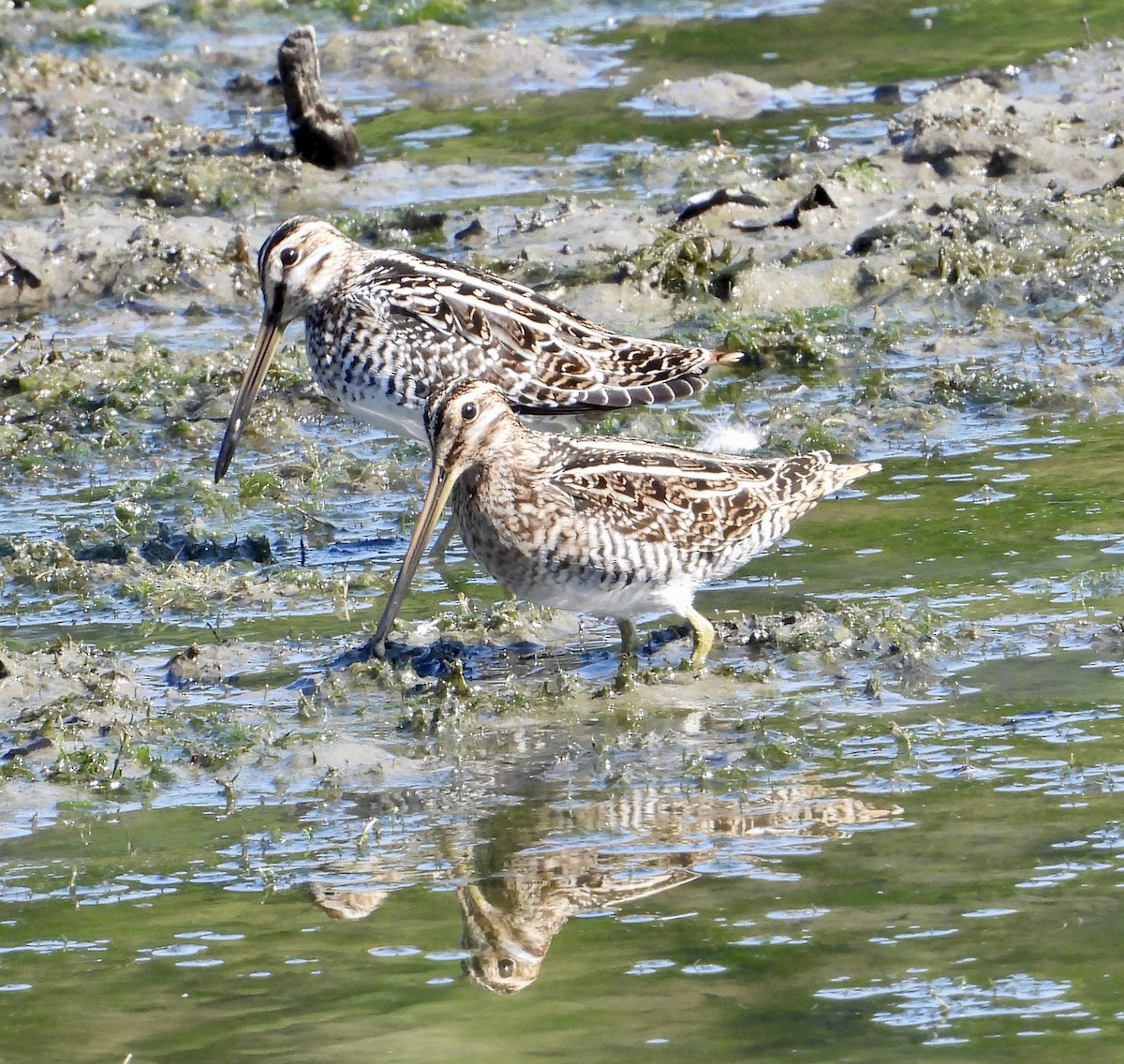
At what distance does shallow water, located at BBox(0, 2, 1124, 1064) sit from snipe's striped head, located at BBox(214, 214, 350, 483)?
0.31 meters

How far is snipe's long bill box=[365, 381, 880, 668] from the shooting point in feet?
20.5

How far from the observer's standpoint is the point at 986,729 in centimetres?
576

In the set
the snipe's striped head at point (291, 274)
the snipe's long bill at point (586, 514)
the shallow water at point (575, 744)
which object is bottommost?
the shallow water at point (575, 744)

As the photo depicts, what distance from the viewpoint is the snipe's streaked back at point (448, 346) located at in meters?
7.92

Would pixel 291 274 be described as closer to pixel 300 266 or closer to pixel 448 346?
pixel 300 266

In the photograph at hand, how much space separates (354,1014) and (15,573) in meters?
3.68

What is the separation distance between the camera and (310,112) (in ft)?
42.8

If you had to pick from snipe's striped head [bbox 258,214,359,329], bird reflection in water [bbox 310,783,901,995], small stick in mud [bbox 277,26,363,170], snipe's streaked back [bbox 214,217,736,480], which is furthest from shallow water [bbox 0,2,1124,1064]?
small stick in mud [bbox 277,26,363,170]

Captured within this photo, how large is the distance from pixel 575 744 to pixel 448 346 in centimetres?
243

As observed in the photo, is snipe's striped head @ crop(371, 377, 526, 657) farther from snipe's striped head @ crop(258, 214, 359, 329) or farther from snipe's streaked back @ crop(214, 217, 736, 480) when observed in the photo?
snipe's striped head @ crop(258, 214, 359, 329)

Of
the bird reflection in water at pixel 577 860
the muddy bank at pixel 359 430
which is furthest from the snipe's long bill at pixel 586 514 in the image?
the bird reflection in water at pixel 577 860

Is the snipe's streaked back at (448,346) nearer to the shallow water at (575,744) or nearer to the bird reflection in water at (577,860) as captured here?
the shallow water at (575,744)

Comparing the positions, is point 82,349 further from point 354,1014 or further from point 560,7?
point 560,7

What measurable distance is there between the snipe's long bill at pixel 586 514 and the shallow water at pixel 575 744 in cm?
29
